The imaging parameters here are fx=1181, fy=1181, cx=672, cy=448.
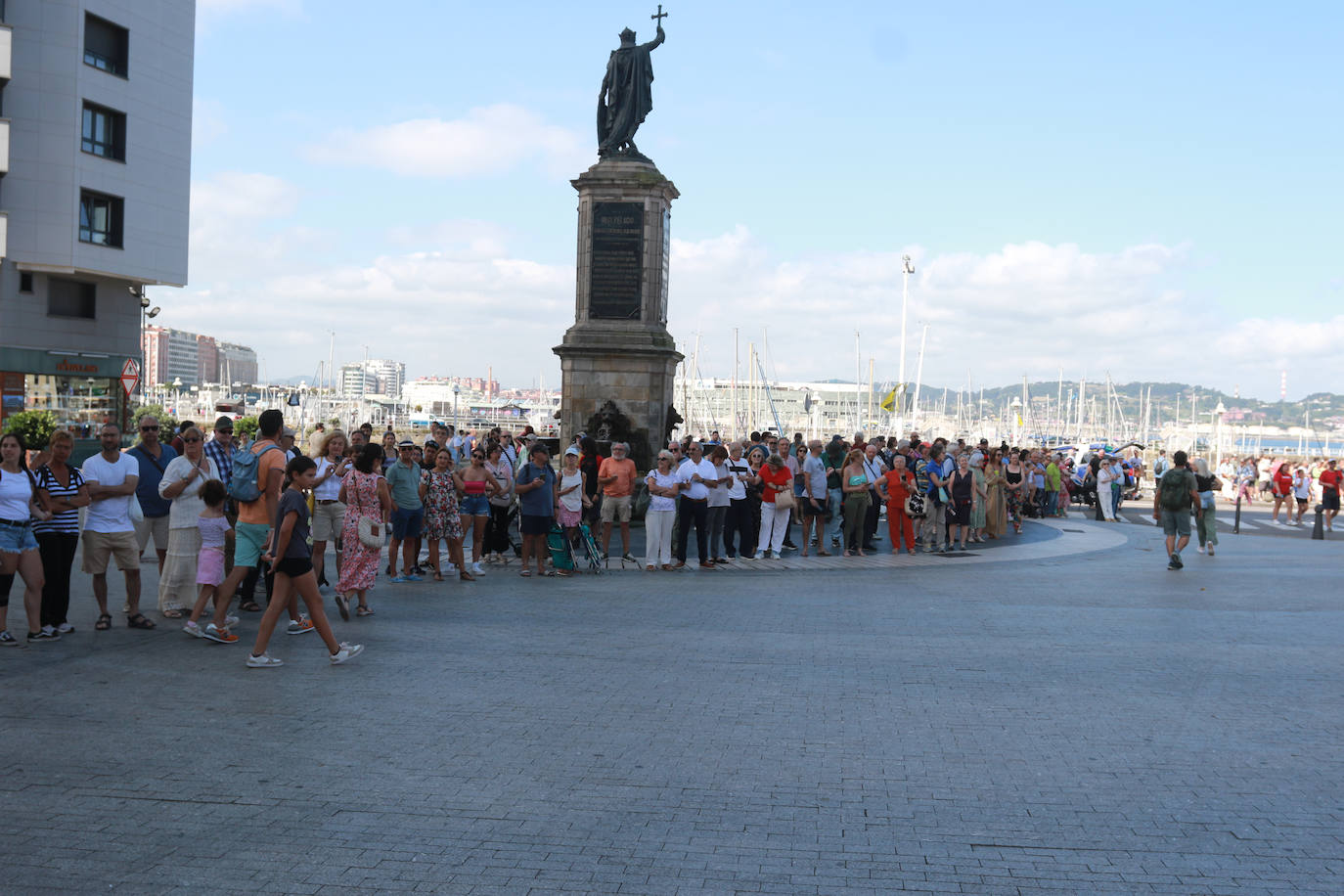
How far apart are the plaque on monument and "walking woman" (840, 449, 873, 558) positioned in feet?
19.5

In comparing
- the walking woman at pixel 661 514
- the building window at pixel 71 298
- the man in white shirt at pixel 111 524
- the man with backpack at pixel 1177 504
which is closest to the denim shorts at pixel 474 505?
the walking woman at pixel 661 514

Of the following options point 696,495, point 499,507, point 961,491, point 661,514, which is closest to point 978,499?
point 961,491

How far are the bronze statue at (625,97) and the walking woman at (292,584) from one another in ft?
47.9

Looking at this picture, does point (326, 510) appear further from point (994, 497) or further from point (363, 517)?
point (994, 497)

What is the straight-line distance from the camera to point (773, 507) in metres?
17.9

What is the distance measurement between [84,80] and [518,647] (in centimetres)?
3345

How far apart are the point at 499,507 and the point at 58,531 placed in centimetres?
678

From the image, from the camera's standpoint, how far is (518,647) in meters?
10.1

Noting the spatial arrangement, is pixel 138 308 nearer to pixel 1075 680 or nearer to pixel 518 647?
pixel 518 647

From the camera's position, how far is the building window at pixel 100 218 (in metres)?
36.7

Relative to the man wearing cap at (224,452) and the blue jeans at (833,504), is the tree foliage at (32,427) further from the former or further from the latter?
the blue jeans at (833,504)

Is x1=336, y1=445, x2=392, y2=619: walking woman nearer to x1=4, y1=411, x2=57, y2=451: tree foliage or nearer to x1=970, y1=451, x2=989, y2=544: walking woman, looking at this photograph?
x1=970, y1=451, x2=989, y2=544: walking woman

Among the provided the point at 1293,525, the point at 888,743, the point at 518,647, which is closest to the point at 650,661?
the point at 518,647

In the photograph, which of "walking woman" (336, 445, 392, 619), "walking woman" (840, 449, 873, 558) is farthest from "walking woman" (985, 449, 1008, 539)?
"walking woman" (336, 445, 392, 619)
